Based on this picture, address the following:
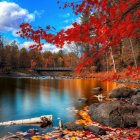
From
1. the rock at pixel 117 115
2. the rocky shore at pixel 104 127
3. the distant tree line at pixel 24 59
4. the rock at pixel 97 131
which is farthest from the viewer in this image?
the distant tree line at pixel 24 59

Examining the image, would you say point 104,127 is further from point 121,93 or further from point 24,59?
point 24,59

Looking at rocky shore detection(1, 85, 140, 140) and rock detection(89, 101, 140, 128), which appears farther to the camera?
rock detection(89, 101, 140, 128)

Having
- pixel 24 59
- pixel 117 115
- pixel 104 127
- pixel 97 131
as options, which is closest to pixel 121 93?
pixel 117 115

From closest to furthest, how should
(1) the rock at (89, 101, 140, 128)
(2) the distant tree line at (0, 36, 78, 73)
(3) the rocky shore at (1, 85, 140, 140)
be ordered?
1. (3) the rocky shore at (1, 85, 140, 140)
2. (1) the rock at (89, 101, 140, 128)
3. (2) the distant tree line at (0, 36, 78, 73)

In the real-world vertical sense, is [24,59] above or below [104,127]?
above

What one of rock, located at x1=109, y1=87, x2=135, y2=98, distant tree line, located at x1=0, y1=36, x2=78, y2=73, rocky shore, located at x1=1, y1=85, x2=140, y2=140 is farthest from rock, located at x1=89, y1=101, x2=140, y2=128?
→ distant tree line, located at x1=0, y1=36, x2=78, y2=73

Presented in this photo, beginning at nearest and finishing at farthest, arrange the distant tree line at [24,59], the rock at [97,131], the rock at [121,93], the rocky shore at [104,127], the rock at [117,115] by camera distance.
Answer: the rocky shore at [104,127]
the rock at [97,131]
the rock at [117,115]
the rock at [121,93]
the distant tree line at [24,59]

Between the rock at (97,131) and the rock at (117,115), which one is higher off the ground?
the rock at (117,115)

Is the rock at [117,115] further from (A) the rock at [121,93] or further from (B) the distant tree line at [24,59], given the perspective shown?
(B) the distant tree line at [24,59]

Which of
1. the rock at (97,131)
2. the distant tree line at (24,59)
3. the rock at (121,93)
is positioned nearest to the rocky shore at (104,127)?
the rock at (97,131)

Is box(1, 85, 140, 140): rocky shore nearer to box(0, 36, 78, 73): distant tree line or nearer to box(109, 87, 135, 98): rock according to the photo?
box(109, 87, 135, 98): rock

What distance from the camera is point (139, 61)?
4741 centimetres

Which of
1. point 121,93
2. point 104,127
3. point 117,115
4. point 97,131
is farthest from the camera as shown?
point 121,93

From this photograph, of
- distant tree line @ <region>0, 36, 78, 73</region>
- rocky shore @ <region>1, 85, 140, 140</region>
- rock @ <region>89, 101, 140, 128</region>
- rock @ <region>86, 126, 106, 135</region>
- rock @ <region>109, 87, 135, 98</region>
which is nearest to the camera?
rocky shore @ <region>1, 85, 140, 140</region>
